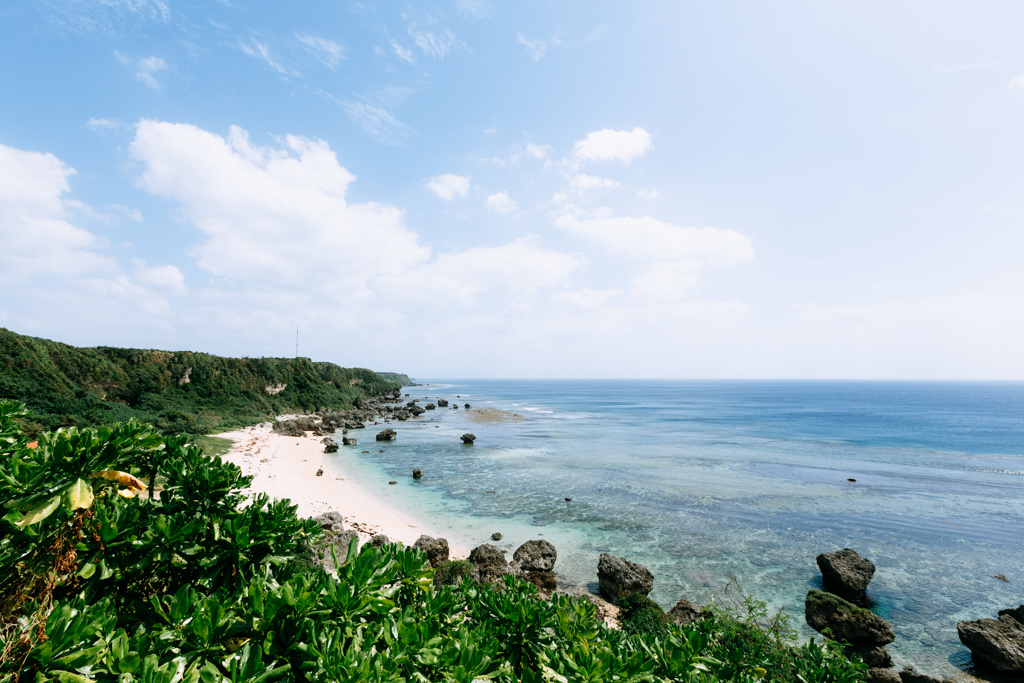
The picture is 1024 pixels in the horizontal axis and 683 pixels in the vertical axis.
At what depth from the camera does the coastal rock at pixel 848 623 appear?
13.8m

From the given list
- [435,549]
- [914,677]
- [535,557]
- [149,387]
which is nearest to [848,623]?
[914,677]

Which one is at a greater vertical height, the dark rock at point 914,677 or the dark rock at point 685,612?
the dark rock at point 685,612

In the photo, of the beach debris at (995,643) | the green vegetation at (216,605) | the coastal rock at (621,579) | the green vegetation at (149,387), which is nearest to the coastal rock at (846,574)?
the beach debris at (995,643)

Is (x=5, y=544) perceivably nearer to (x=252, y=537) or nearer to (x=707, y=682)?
(x=252, y=537)

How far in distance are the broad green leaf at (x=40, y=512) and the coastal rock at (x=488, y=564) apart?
48.8ft

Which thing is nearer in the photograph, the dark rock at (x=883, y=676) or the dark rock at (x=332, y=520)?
the dark rock at (x=883, y=676)

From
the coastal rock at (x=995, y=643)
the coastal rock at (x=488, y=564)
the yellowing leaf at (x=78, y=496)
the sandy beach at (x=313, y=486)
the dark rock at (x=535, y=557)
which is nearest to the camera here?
the yellowing leaf at (x=78, y=496)

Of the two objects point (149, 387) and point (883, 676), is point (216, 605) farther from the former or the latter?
point (149, 387)

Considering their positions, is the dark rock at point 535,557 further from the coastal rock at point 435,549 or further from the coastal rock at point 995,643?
the coastal rock at point 995,643

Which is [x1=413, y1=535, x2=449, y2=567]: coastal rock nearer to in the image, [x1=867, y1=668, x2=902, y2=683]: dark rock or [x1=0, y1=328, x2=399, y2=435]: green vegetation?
[x1=867, y1=668, x2=902, y2=683]: dark rock

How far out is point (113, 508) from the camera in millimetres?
4004

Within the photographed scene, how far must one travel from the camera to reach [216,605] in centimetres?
307

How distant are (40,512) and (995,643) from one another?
22.9 meters

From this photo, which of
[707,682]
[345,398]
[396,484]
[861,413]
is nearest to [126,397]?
[396,484]
